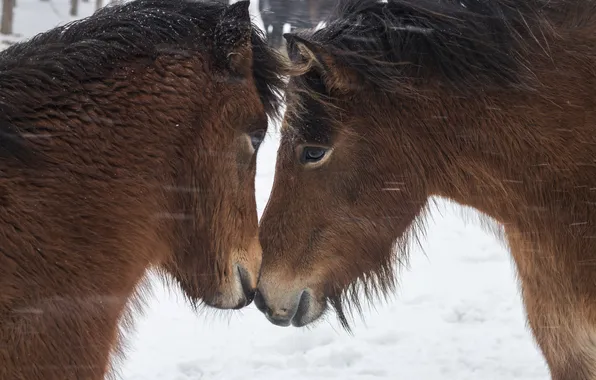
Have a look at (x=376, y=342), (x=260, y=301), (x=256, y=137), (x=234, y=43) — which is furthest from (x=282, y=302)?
(x=376, y=342)

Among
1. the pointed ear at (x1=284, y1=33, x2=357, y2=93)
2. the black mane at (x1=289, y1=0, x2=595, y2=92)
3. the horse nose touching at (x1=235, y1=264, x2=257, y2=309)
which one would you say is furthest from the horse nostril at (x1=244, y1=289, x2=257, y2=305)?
the black mane at (x1=289, y1=0, x2=595, y2=92)

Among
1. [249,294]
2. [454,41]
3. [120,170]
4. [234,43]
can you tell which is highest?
[234,43]

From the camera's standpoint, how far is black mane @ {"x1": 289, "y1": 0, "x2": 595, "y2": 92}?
10.7 ft

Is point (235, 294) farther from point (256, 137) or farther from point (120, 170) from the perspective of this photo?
point (120, 170)

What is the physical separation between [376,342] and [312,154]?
107 inches

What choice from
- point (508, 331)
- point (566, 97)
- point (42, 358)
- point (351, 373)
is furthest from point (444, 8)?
point (508, 331)

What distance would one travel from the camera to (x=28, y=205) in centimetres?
251

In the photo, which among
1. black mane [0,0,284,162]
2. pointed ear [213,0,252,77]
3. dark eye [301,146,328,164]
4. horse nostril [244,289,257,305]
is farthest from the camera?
dark eye [301,146,328,164]

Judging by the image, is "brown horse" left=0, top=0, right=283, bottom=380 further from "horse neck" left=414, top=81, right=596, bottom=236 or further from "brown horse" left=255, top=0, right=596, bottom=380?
"horse neck" left=414, top=81, right=596, bottom=236

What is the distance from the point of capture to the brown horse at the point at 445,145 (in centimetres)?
322

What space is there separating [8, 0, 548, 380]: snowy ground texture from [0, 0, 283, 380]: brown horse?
1651 millimetres

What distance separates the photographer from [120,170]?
273 centimetres

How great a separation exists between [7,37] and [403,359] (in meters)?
13.0

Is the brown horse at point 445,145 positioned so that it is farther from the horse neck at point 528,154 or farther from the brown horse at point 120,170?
the brown horse at point 120,170
